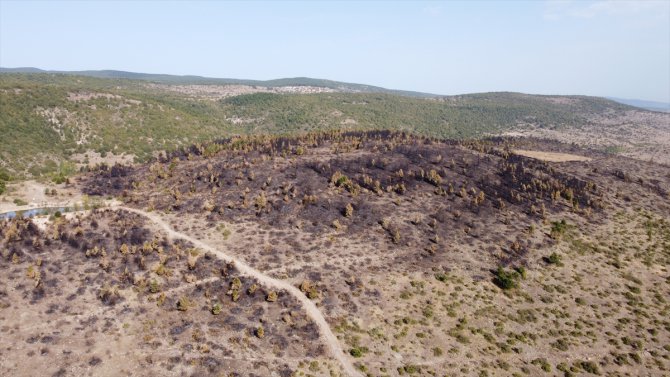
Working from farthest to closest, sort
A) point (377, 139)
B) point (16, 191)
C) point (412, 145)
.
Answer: point (377, 139), point (412, 145), point (16, 191)

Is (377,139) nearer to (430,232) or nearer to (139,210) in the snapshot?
(430,232)

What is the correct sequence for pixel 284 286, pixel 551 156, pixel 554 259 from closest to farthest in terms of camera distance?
pixel 284 286 → pixel 554 259 → pixel 551 156

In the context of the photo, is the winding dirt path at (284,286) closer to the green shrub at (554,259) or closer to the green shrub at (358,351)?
the green shrub at (358,351)

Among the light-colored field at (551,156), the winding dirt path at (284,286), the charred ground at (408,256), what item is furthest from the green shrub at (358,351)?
the light-colored field at (551,156)

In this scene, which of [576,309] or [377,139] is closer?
[576,309]

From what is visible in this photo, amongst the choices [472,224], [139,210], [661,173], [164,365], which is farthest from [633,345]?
[661,173]

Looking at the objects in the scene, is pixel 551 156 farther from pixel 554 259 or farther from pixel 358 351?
pixel 358 351

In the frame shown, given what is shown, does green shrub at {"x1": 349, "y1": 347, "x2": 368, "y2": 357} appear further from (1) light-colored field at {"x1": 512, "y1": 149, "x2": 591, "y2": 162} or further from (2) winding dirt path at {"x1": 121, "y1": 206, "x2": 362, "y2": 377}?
(1) light-colored field at {"x1": 512, "y1": 149, "x2": 591, "y2": 162}

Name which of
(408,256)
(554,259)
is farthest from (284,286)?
(554,259)

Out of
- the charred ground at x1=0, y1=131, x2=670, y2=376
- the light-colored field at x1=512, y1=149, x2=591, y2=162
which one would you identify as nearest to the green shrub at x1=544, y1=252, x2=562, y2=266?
the charred ground at x1=0, y1=131, x2=670, y2=376
